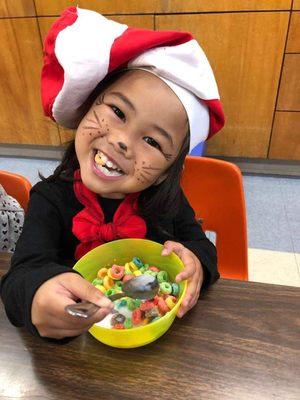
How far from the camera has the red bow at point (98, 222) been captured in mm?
743

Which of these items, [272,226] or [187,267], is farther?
[272,226]

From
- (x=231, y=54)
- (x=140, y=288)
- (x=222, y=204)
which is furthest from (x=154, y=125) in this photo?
(x=231, y=54)

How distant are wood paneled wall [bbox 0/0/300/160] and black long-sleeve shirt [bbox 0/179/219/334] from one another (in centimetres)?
129

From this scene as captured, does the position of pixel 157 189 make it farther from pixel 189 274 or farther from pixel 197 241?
pixel 189 274

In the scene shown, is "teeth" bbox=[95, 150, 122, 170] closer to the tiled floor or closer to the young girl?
the young girl

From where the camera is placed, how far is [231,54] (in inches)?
73.4

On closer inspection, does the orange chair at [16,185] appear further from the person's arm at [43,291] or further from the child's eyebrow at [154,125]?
the child's eyebrow at [154,125]

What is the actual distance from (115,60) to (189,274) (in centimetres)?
36

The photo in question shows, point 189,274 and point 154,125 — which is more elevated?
point 154,125

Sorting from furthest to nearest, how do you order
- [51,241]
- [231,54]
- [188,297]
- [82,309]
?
[231,54]
[51,241]
[188,297]
[82,309]

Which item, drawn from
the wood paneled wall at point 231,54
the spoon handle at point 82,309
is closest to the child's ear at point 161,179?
the spoon handle at point 82,309

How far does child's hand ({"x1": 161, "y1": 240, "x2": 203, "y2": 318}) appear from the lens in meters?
0.56

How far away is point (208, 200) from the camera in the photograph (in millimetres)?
990

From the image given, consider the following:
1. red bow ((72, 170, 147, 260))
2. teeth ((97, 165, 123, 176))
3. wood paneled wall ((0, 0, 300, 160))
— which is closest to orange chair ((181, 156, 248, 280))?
red bow ((72, 170, 147, 260))
